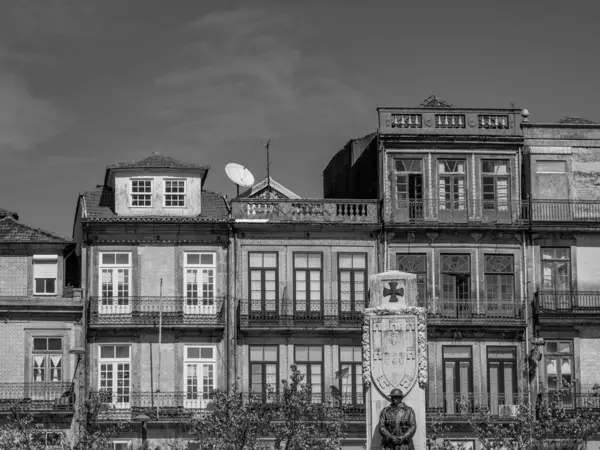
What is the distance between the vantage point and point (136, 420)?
58469 millimetres

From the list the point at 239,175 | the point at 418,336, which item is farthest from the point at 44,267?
the point at 418,336

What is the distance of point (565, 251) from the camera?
204ft

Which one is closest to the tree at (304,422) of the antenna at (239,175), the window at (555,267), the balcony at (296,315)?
the balcony at (296,315)

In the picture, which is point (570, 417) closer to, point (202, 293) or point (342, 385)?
point (342, 385)

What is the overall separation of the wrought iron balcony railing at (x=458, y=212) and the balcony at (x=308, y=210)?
3.51 feet

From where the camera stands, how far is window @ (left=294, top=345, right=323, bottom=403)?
60312 mm

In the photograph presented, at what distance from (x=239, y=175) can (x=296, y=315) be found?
619 centimetres

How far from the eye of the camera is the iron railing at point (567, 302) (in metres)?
61.3

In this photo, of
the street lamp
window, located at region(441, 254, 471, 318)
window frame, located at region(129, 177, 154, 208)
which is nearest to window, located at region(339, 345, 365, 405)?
window, located at region(441, 254, 471, 318)

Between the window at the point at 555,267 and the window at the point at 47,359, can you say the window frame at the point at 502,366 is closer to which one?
the window at the point at 555,267

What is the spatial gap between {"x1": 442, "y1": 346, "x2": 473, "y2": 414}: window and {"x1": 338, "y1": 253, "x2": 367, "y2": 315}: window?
3.75 m

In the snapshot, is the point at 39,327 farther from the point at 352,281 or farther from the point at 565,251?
the point at 565,251

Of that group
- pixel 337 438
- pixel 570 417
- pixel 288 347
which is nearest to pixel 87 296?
pixel 288 347

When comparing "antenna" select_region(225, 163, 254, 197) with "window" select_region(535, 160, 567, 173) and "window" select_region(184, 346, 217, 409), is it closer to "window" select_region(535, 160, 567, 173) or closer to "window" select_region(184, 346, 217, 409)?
"window" select_region(184, 346, 217, 409)
